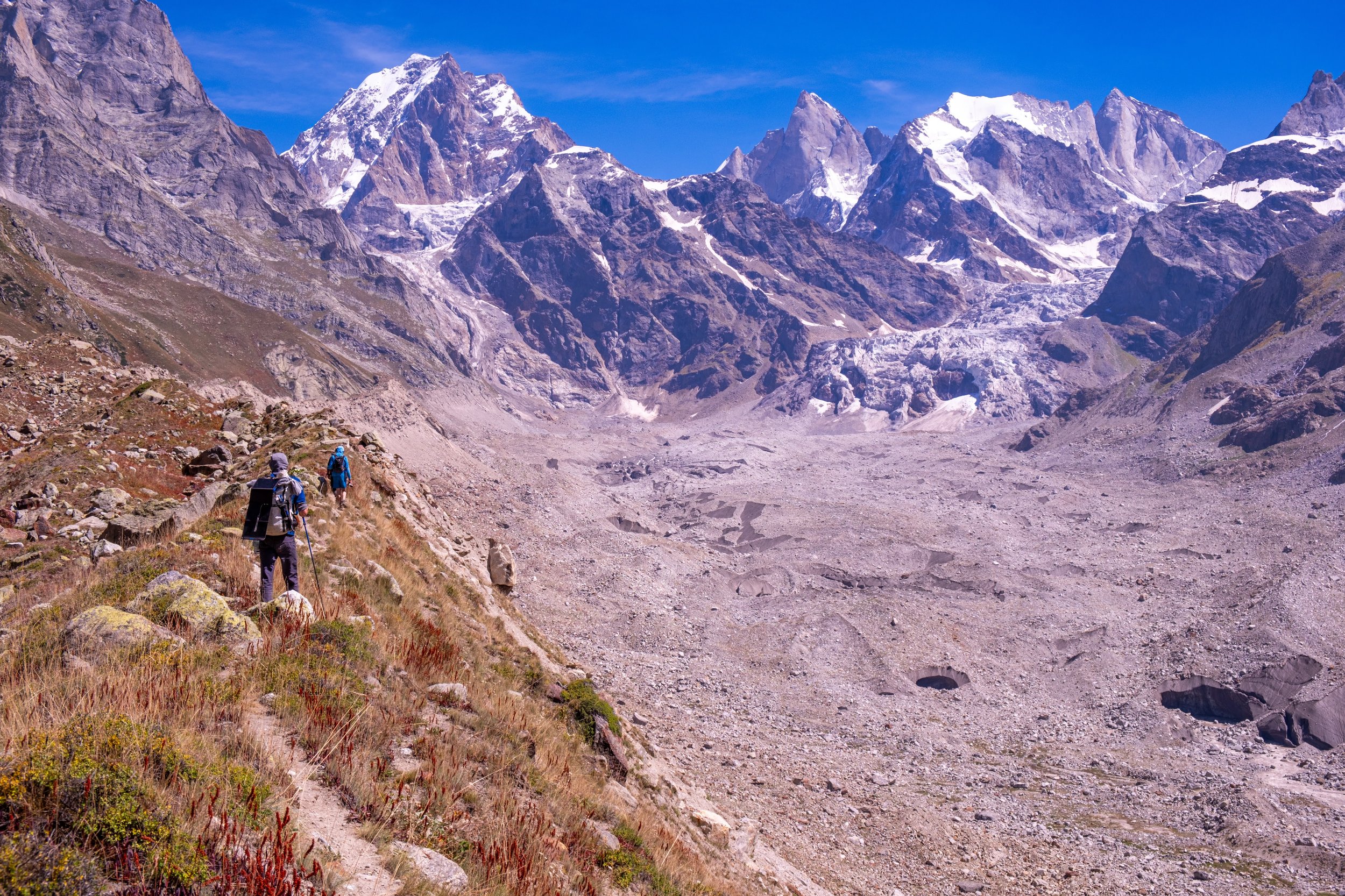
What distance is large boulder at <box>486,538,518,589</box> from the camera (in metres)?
24.4

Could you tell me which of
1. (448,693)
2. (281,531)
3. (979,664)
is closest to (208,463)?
(281,531)

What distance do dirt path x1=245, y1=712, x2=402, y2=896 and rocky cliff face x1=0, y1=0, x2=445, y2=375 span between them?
119665 mm

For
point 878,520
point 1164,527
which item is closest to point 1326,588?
point 1164,527

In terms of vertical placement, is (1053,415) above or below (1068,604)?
above

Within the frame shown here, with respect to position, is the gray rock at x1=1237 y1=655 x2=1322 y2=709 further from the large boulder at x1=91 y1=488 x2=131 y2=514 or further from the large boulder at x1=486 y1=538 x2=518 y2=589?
the large boulder at x1=91 y1=488 x2=131 y2=514

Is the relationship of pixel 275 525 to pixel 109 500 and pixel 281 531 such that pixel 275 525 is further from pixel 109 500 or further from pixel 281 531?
pixel 109 500

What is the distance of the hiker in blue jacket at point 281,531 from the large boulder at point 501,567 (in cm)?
1381

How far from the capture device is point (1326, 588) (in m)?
44.8

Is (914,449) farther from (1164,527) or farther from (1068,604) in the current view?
(1068,604)

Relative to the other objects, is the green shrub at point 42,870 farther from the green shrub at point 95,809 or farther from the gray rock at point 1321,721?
the gray rock at point 1321,721

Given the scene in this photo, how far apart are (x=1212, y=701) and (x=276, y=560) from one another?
123ft

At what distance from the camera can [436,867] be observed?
5.39 meters

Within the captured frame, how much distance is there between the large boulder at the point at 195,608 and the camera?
7.57 m

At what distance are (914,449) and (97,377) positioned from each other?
13237cm
